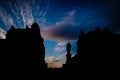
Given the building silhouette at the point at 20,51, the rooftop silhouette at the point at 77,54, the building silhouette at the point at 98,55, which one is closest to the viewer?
the building silhouette at the point at 98,55

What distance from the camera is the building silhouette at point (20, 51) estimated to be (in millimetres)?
29922

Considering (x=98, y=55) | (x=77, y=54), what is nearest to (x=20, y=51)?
(x=77, y=54)

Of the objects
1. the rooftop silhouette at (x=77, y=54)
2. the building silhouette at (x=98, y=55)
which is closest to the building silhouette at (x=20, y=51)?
the rooftop silhouette at (x=77, y=54)

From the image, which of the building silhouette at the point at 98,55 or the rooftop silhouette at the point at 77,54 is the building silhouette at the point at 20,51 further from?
the building silhouette at the point at 98,55

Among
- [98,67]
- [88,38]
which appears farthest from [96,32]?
[98,67]

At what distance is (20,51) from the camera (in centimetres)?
3111

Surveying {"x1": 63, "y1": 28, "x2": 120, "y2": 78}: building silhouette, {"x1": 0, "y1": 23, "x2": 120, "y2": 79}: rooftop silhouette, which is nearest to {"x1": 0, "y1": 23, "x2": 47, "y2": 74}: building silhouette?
{"x1": 0, "y1": 23, "x2": 120, "y2": 79}: rooftop silhouette

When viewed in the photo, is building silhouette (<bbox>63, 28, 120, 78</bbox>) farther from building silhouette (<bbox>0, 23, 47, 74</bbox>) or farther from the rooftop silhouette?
building silhouette (<bbox>0, 23, 47, 74</bbox>)

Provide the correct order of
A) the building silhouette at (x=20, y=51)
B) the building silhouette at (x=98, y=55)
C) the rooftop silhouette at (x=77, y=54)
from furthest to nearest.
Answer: the building silhouette at (x=20, y=51) → the rooftop silhouette at (x=77, y=54) → the building silhouette at (x=98, y=55)

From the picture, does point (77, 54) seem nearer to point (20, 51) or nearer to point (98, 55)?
point (98, 55)

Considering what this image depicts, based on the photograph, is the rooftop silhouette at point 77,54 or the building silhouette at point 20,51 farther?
the building silhouette at point 20,51

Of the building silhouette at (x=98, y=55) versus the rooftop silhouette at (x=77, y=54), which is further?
the rooftop silhouette at (x=77, y=54)

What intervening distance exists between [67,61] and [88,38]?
Answer: 682cm

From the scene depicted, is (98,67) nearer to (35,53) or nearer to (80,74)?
(80,74)
